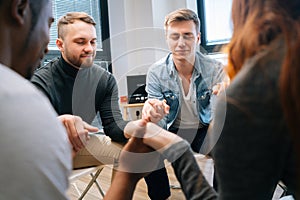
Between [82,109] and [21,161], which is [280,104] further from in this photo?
[82,109]

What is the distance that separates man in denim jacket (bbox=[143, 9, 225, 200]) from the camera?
180cm

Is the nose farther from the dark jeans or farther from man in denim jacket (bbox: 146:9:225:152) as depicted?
the dark jeans

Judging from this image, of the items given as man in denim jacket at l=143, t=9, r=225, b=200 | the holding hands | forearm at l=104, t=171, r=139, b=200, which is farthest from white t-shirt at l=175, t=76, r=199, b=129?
forearm at l=104, t=171, r=139, b=200

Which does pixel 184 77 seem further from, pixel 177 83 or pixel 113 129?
pixel 113 129

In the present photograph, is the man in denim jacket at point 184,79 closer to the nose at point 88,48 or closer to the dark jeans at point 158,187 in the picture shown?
the dark jeans at point 158,187

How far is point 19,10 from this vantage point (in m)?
0.52

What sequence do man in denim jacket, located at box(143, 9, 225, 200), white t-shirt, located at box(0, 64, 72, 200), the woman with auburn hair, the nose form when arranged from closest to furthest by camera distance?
white t-shirt, located at box(0, 64, 72, 200) < the woman with auburn hair < man in denim jacket, located at box(143, 9, 225, 200) < the nose

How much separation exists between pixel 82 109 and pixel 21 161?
58.6 inches

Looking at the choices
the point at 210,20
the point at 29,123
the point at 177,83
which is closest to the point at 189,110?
the point at 177,83

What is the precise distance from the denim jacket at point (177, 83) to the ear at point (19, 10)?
128 centimetres

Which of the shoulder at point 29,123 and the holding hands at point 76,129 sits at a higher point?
the shoulder at point 29,123

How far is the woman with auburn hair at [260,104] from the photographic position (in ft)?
1.63

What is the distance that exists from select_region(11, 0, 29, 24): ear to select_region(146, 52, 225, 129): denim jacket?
1276 millimetres

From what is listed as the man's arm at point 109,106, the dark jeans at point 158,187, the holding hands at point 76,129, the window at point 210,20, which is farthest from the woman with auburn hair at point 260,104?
the window at point 210,20
